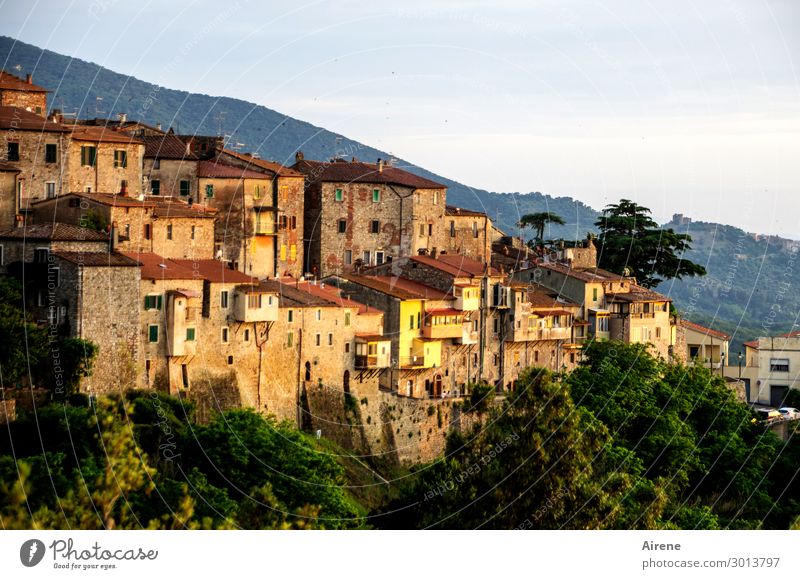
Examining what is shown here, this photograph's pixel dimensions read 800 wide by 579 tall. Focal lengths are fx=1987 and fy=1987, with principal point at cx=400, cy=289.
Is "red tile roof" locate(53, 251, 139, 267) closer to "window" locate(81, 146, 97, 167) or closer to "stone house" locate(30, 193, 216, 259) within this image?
"stone house" locate(30, 193, 216, 259)

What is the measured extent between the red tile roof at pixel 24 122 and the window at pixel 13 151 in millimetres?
409

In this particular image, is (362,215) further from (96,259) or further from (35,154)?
(96,259)

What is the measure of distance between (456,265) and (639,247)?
50.7 ft

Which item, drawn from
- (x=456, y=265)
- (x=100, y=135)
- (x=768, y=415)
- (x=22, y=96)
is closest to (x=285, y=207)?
(x=456, y=265)

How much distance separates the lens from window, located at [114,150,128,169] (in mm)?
51438

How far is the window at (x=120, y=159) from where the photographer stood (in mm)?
51438

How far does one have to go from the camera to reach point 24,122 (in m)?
49.3

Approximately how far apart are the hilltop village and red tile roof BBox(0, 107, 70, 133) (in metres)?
0.09

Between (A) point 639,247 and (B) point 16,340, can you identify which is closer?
(B) point 16,340

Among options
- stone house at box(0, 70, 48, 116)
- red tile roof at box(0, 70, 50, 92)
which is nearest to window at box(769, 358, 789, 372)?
stone house at box(0, 70, 48, 116)

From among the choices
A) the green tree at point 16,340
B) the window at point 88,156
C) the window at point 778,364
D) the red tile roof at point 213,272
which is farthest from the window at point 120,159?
the window at point 778,364

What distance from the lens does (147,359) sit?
44.8 metres
